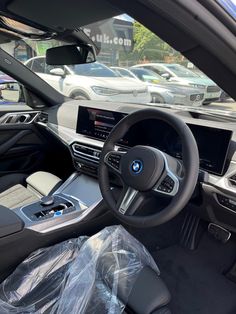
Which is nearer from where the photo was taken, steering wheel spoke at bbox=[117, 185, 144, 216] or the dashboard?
steering wheel spoke at bbox=[117, 185, 144, 216]

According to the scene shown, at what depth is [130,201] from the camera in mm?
1480

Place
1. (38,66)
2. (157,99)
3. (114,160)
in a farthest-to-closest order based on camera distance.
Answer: (38,66)
(157,99)
(114,160)

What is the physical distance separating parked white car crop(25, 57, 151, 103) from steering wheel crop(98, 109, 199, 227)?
3.33ft

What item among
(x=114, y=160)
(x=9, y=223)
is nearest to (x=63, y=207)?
(x=9, y=223)

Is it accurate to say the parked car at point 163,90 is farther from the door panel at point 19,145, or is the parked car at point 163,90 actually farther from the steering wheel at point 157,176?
the door panel at point 19,145

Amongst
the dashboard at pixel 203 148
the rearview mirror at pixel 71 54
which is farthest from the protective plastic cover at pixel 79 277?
the rearview mirror at pixel 71 54

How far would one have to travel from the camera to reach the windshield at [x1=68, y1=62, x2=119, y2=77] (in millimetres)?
2586

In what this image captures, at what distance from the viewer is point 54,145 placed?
3.00 m

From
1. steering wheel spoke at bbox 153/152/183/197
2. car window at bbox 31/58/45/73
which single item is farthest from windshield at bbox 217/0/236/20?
car window at bbox 31/58/45/73

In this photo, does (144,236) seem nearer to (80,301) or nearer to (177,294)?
(177,294)

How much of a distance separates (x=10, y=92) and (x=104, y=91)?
908 millimetres

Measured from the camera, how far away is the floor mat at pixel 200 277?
196 centimetres

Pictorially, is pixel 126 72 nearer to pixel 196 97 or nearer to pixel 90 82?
pixel 196 97

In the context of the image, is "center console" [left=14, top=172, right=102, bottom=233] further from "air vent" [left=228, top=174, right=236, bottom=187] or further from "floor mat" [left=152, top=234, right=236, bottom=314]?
"air vent" [left=228, top=174, right=236, bottom=187]
